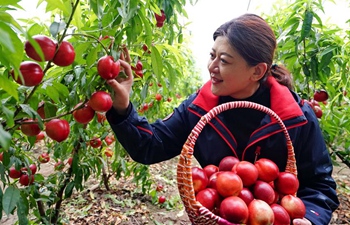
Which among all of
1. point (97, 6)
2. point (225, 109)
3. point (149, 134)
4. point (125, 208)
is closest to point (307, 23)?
point (225, 109)

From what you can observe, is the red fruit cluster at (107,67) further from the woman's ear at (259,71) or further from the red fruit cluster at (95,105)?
the woman's ear at (259,71)

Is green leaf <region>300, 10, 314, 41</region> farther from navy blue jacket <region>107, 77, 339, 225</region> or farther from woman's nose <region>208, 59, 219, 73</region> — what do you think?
woman's nose <region>208, 59, 219, 73</region>

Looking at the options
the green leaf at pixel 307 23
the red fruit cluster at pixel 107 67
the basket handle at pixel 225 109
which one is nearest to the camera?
the red fruit cluster at pixel 107 67

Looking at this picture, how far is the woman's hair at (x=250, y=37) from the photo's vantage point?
4.24 feet

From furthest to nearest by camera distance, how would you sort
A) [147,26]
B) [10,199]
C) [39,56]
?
1. [147,26]
2. [10,199]
3. [39,56]

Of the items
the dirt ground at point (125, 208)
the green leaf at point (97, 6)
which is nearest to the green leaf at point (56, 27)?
the green leaf at point (97, 6)

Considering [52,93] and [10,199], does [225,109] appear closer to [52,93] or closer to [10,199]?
[52,93]

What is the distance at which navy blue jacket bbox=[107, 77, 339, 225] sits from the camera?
130 cm

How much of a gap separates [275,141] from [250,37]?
0.45 metres

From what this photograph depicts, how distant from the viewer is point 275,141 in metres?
1.34

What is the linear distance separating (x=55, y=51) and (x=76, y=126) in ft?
2.70

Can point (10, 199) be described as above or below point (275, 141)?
below

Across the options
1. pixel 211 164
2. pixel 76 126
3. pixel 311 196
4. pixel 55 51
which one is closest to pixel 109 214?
pixel 76 126

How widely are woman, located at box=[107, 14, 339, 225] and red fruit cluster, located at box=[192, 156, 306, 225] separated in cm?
13
